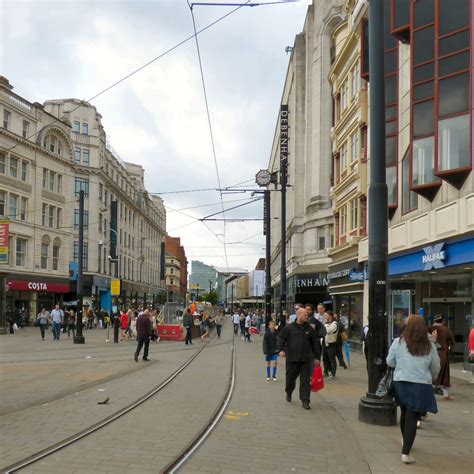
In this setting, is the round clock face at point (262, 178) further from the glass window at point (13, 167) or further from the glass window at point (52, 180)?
the glass window at point (52, 180)

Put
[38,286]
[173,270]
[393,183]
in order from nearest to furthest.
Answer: [393,183] → [38,286] → [173,270]

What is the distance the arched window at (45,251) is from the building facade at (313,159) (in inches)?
813

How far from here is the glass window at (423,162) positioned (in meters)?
17.7

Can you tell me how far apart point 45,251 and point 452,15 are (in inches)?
1619

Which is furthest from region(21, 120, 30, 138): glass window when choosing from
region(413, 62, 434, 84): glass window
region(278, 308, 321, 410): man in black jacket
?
region(278, 308, 321, 410): man in black jacket

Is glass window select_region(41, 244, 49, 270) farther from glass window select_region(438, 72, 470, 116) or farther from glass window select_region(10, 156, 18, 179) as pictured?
glass window select_region(438, 72, 470, 116)

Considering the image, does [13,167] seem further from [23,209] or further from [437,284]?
[437,284]

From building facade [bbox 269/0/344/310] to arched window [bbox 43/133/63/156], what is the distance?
2075 cm

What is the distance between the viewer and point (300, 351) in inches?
408

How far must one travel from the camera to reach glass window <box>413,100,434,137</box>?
58.5 feet

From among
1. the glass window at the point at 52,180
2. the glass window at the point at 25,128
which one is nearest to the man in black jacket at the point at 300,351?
the glass window at the point at 25,128

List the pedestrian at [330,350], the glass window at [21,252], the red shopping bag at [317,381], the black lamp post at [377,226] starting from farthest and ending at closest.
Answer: the glass window at [21,252] < the pedestrian at [330,350] < the red shopping bag at [317,381] < the black lamp post at [377,226]

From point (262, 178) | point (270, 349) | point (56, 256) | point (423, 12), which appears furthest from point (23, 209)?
point (270, 349)

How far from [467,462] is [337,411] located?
3351mm
